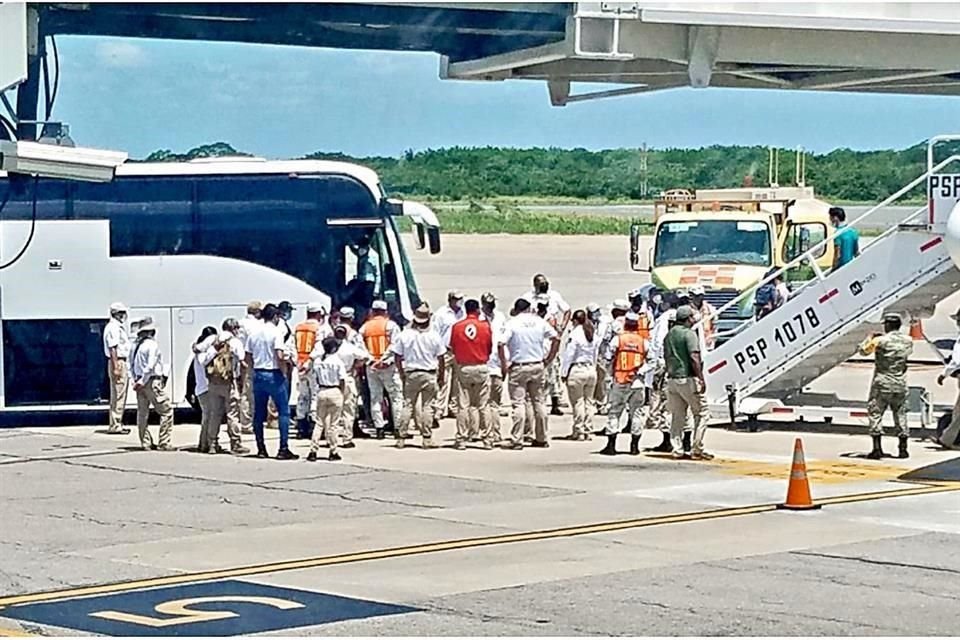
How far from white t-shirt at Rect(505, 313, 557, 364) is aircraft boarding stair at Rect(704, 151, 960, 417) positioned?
7.51ft

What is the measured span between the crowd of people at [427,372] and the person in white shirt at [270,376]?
1cm

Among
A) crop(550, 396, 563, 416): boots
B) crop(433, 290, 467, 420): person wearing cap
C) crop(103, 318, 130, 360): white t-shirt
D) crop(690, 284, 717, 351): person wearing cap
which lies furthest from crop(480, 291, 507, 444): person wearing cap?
crop(103, 318, 130, 360): white t-shirt

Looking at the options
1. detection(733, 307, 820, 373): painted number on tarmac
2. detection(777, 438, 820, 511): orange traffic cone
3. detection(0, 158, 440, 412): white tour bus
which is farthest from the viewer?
detection(0, 158, 440, 412): white tour bus

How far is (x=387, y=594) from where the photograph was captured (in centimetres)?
1040

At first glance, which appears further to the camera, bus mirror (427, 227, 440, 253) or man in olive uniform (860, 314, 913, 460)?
bus mirror (427, 227, 440, 253)

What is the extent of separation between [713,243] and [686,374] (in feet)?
35.5

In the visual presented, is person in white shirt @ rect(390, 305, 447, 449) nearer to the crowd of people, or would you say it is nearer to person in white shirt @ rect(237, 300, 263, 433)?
the crowd of people

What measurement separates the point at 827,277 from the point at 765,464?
323 cm

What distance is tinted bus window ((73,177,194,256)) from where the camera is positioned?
70.9 feet

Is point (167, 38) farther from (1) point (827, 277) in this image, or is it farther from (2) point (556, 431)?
(1) point (827, 277)

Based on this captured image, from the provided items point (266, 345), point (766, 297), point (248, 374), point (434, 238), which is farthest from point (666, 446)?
point (766, 297)

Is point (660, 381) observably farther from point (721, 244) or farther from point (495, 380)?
point (721, 244)

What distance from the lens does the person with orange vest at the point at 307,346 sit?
62.3 feet

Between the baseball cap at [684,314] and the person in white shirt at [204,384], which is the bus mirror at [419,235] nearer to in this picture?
the person in white shirt at [204,384]
